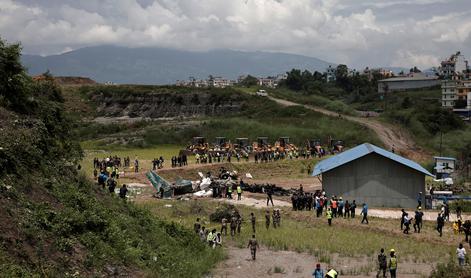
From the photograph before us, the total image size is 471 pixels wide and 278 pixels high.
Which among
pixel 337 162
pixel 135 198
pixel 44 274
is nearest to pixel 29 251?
pixel 44 274

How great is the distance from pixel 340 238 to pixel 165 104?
85391 mm

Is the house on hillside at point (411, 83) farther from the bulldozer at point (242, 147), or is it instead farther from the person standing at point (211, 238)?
the person standing at point (211, 238)

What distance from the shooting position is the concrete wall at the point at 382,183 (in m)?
37.2

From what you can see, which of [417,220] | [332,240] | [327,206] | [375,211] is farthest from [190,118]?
[332,240]

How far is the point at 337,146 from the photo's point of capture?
63.0 metres

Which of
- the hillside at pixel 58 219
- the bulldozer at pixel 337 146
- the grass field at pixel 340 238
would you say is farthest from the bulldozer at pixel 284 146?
the hillside at pixel 58 219

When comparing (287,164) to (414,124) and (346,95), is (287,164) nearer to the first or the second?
(414,124)

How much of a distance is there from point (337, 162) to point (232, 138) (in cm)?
3665

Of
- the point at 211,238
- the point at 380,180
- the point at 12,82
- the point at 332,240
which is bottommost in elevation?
the point at 332,240

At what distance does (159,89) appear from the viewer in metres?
114

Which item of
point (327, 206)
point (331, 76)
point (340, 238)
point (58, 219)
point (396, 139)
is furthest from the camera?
point (331, 76)

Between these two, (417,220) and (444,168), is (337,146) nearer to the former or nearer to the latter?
(444,168)

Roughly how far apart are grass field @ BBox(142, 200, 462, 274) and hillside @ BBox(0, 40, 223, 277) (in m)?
4.02

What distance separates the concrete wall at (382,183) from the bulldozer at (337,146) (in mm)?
24483
